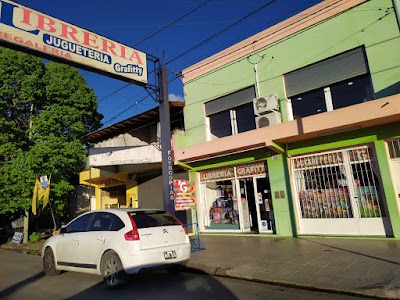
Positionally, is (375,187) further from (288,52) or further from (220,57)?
(220,57)

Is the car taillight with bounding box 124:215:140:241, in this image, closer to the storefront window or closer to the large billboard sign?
the large billboard sign

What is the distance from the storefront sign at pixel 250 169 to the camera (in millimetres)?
11727

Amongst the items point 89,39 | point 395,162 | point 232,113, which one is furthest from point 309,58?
point 89,39

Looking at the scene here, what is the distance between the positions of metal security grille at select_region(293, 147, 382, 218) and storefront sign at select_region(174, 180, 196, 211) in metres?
3.73

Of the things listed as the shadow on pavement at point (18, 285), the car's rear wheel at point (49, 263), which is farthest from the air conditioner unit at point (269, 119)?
the shadow on pavement at point (18, 285)

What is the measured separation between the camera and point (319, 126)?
366 inches

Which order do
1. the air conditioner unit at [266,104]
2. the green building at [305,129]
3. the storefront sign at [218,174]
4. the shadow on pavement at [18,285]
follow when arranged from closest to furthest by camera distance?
the shadow on pavement at [18,285]
the green building at [305,129]
the air conditioner unit at [266,104]
the storefront sign at [218,174]

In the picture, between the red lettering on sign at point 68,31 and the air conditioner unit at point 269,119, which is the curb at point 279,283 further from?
the red lettering on sign at point 68,31

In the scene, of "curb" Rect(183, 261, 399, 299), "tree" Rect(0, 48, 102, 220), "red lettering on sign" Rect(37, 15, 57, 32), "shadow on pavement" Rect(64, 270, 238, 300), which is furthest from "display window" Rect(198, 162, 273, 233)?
"tree" Rect(0, 48, 102, 220)

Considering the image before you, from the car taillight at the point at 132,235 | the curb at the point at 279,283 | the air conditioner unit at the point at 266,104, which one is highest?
the air conditioner unit at the point at 266,104

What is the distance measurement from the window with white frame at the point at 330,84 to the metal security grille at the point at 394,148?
59.3 inches

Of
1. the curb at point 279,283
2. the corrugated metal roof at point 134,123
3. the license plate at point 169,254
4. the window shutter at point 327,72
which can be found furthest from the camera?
the corrugated metal roof at point 134,123

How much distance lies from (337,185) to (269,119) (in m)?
3.15

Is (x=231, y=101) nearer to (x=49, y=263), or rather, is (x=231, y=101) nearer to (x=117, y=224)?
(x=117, y=224)
